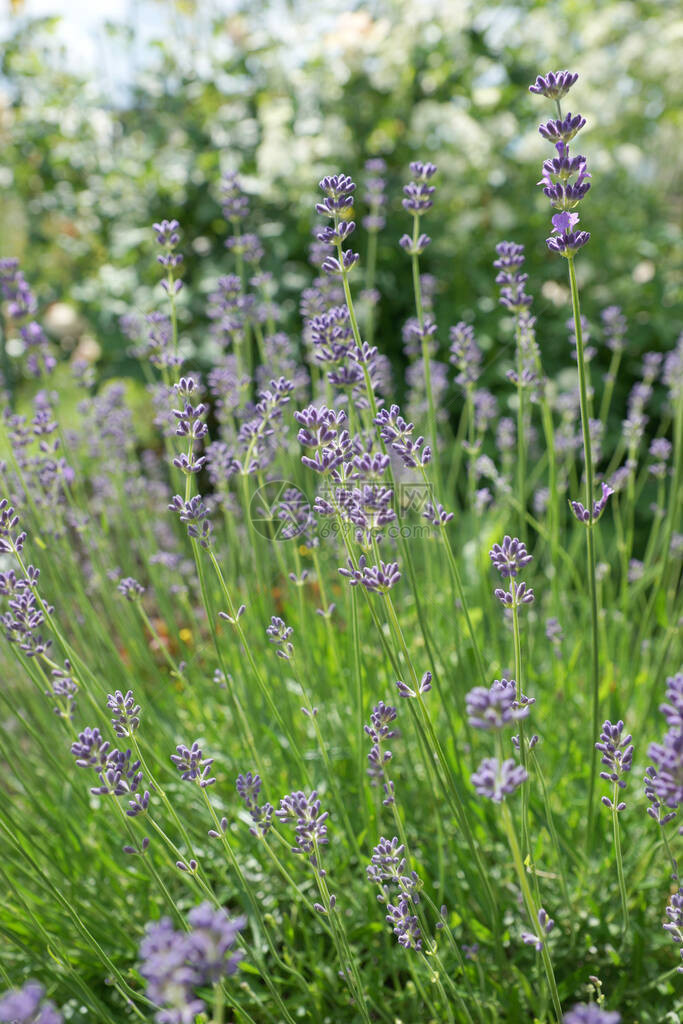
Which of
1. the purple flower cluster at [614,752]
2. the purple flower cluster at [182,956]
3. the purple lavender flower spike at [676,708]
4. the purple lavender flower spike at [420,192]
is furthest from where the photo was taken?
the purple lavender flower spike at [420,192]

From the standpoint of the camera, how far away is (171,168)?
5230 millimetres

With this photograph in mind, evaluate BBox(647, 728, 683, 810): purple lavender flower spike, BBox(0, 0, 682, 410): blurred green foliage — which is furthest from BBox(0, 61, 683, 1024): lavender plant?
BBox(0, 0, 682, 410): blurred green foliage

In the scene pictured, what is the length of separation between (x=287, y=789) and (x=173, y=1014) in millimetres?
1412

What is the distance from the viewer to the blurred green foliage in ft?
16.4

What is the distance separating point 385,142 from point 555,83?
4302 mm

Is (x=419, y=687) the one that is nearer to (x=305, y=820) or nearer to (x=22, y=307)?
(x=305, y=820)

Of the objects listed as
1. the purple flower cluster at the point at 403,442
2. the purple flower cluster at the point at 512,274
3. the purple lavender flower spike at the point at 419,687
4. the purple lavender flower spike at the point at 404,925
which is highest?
the purple flower cluster at the point at 512,274

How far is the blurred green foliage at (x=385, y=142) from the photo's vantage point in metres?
4.99

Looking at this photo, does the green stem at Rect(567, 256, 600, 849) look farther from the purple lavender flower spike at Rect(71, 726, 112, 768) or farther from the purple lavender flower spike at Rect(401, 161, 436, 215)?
the purple lavender flower spike at Rect(71, 726, 112, 768)

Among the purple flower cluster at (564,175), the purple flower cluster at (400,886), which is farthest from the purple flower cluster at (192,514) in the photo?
the purple flower cluster at (564,175)

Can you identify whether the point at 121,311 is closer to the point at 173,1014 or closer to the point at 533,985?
the point at 533,985

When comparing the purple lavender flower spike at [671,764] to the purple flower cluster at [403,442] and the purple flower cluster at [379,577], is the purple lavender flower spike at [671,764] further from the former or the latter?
the purple flower cluster at [403,442]

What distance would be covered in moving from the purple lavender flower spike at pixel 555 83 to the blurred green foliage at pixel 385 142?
3444 mm

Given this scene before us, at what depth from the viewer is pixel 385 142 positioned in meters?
5.24
